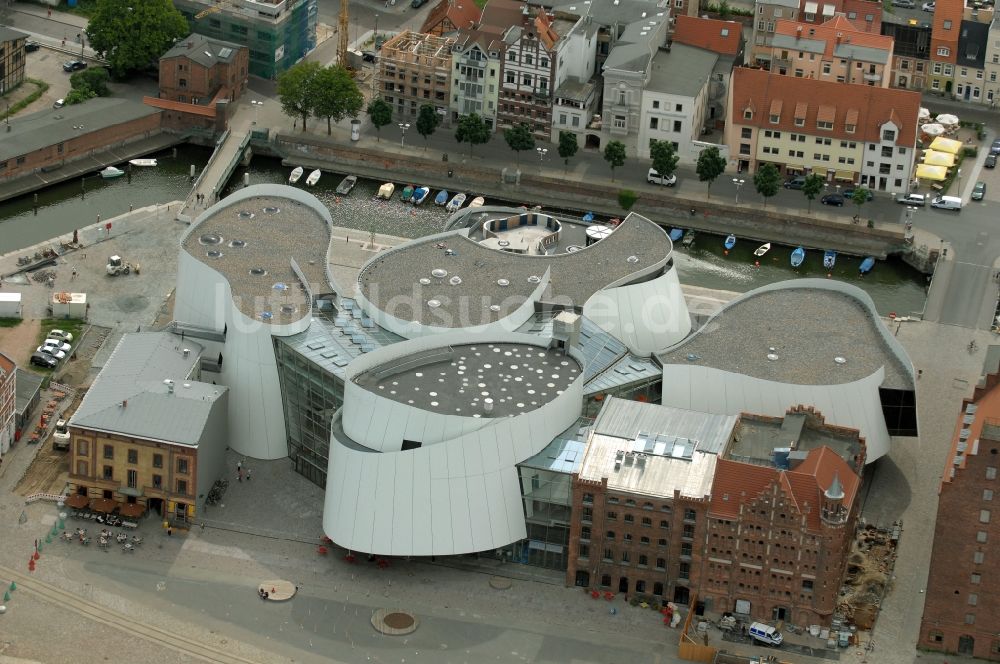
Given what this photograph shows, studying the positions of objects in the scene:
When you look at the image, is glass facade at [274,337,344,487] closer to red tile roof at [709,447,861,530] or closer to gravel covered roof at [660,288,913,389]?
gravel covered roof at [660,288,913,389]

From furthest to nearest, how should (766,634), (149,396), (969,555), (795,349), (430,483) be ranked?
1. (795,349)
2. (149,396)
3. (430,483)
4. (766,634)
5. (969,555)

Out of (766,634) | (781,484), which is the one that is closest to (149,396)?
(781,484)

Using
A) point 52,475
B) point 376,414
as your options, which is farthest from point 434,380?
point 52,475

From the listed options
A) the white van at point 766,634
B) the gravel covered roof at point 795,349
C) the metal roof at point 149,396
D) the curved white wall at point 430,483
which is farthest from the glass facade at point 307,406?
the white van at point 766,634

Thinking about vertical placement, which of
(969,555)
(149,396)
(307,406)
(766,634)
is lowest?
Result: (766,634)

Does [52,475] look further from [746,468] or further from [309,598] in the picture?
[746,468]

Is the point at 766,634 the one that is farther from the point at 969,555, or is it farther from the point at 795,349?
the point at 795,349

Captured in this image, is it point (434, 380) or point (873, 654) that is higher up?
point (434, 380)
